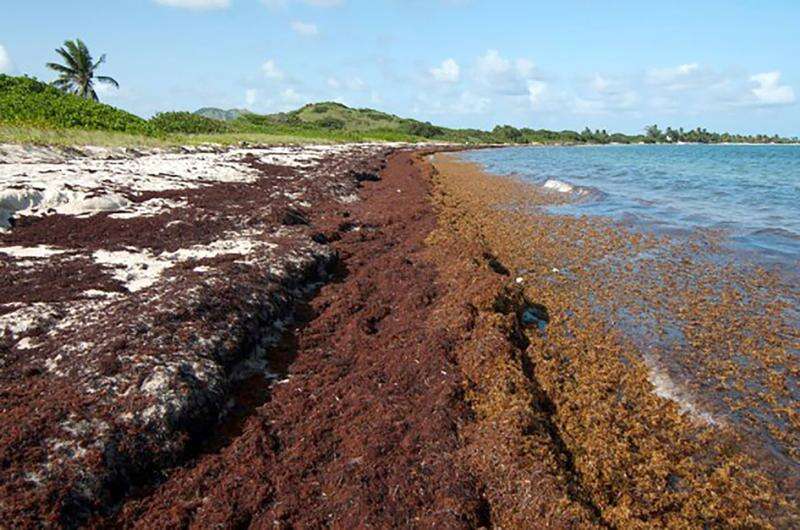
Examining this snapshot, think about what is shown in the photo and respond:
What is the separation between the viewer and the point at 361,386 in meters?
6.02

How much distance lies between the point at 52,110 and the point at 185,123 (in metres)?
22.7

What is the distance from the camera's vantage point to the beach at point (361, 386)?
423 centimetres

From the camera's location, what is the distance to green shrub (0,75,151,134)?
102 feet

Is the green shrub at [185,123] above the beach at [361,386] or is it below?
above

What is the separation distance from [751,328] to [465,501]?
7335 millimetres

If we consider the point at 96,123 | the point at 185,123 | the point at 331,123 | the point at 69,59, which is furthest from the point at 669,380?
the point at 331,123

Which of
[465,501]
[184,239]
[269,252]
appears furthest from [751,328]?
[184,239]

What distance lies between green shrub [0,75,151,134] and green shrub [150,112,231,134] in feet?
33.3

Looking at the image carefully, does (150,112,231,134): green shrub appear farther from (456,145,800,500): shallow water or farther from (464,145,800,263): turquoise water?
(456,145,800,500): shallow water

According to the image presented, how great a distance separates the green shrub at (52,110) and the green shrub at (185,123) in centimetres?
1016

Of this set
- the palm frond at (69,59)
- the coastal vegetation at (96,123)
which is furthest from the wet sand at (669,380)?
the palm frond at (69,59)

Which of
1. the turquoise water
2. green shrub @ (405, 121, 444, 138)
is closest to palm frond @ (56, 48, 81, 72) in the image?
the turquoise water

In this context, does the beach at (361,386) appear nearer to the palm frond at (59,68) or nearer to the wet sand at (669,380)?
the wet sand at (669,380)

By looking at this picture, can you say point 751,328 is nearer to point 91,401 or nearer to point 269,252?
point 269,252
